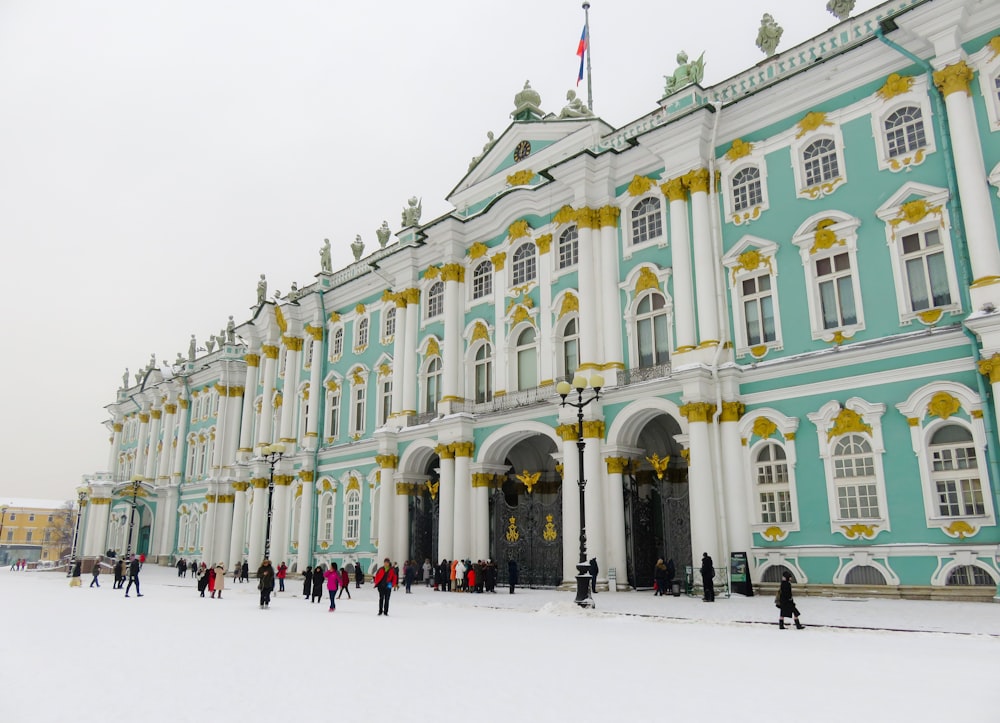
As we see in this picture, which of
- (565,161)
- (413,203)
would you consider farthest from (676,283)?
(413,203)

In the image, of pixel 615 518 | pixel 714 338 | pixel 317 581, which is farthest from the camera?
pixel 615 518

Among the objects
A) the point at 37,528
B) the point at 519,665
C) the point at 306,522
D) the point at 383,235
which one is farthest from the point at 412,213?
the point at 37,528

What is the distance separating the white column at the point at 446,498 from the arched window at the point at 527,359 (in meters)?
4.06

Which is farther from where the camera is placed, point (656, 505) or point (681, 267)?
point (656, 505)

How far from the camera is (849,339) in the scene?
2008 cm

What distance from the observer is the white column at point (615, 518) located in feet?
78.8

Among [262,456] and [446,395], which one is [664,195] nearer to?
[446,395]

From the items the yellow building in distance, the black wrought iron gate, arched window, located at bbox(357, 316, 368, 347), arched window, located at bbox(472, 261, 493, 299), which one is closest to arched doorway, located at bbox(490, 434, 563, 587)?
the black wrought iron gate

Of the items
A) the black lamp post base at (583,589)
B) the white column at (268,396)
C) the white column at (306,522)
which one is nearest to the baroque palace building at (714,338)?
the white column at (306,522)

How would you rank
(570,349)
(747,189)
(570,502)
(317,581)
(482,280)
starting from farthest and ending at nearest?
(482,280) < (570,349) < (570,502) < (317,581) < (747,189)

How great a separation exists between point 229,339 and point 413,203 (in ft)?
74.2

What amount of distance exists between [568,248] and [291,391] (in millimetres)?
19777

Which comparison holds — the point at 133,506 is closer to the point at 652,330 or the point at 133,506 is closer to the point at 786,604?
the point at 652,330

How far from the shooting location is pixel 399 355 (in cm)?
3394
